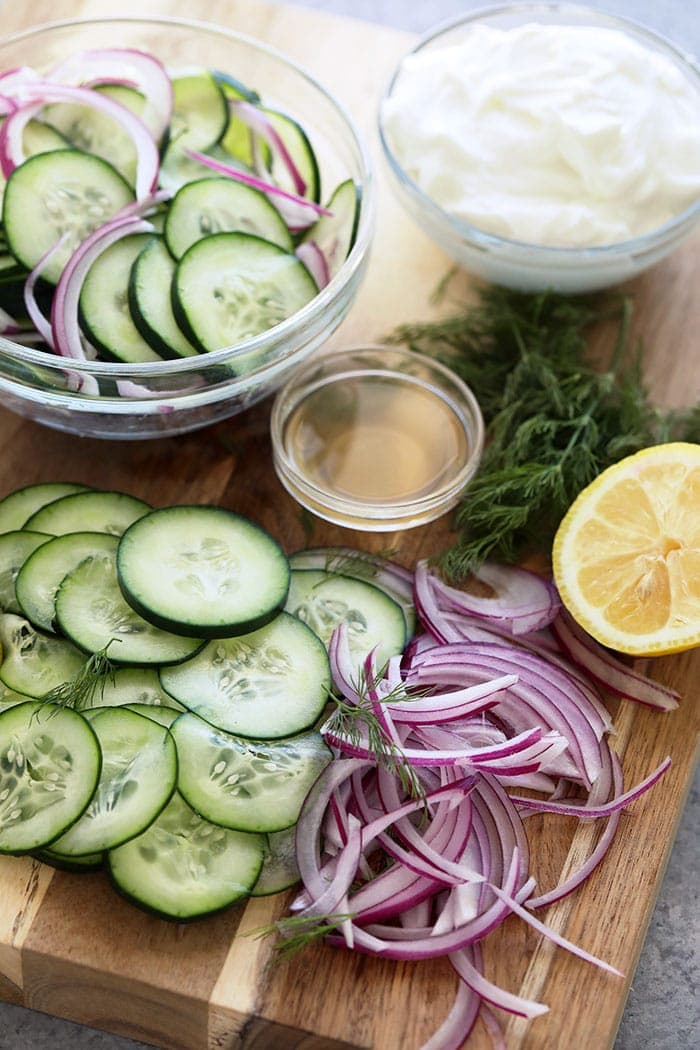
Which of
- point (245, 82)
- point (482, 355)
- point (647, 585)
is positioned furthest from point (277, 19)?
point (647, 585)

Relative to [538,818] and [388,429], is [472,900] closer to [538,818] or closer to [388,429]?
[538,818]

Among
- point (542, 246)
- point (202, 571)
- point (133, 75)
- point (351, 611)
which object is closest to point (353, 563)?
point (351, 611)

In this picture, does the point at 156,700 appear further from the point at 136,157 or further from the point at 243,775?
the point at 136,157

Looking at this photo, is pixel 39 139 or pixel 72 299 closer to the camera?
pixel 72 299

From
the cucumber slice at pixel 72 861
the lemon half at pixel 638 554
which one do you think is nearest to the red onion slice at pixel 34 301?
the cucumber slice at pixel 72 861

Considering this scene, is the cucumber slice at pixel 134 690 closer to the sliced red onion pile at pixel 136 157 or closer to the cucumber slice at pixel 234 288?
the sliced red onion pile at pixel 136 157

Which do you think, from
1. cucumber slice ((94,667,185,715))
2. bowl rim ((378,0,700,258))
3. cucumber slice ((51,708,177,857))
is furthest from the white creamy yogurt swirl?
cucumber slice ((51,708,177,857))
